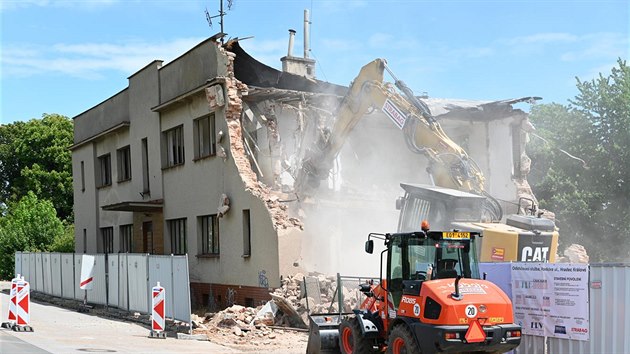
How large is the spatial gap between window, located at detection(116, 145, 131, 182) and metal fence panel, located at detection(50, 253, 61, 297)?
434 centimetres

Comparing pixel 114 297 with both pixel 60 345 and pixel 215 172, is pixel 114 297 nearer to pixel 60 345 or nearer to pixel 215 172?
pixel 215 172

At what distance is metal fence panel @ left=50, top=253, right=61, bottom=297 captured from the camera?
2841 cm

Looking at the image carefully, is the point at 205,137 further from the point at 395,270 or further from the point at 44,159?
the point at 44,159

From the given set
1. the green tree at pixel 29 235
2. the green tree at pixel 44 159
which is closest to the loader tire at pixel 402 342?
the green tree at pixel 29 235

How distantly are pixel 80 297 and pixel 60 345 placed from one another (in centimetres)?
1117

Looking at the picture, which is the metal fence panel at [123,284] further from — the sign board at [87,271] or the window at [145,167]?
the window at [145,167]

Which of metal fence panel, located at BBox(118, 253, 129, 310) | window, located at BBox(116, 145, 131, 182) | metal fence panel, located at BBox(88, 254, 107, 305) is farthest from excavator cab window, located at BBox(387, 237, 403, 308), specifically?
window, located at BBox(116, 145, 131, 182)

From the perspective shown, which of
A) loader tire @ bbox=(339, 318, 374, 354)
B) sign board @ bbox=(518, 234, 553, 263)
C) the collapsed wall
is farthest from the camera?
the collapsed wall

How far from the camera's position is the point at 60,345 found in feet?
51.3

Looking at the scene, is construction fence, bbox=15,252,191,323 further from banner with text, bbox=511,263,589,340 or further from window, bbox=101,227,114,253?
banner with text, bbox=511,263,589,340

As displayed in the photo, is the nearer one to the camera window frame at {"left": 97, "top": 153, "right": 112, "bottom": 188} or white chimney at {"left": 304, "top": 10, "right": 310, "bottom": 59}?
white chimney at {"left": 304, "top": 10, "right": 310, "bottom": 59}

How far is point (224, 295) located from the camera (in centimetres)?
2367

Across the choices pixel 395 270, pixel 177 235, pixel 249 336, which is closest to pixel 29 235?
pixel 177 235

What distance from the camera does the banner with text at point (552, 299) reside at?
11844 millimetres
